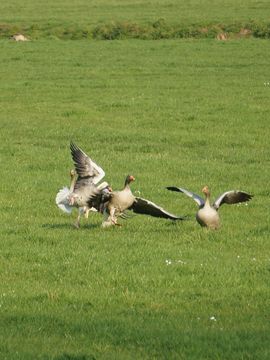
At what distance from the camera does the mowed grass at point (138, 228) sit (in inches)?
360

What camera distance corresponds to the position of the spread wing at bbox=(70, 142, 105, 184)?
14.2 m

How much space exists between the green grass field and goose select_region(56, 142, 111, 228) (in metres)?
0.41

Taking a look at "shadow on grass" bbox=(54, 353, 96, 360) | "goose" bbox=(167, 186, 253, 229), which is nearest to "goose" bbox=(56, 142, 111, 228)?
"goose" bbox=(167, 186, 253, 229)

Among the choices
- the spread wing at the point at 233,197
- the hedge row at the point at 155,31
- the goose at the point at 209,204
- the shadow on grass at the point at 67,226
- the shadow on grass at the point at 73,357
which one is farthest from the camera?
the hedge row at the point at 155,31

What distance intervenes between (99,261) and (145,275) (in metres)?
0.85

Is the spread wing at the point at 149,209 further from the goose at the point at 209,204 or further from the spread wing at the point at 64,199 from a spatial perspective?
the spread wing at the point at 64,199

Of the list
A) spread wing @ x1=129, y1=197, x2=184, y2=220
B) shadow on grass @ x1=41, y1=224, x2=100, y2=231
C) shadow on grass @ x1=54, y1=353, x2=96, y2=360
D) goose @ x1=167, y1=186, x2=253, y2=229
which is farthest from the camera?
shadow on grass @ x1=41, y1=224, x2=100, y2=231

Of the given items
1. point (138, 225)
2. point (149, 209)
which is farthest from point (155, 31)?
Result: point (149, 209)

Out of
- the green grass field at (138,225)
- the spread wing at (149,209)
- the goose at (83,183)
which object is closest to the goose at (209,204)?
the green grass field at (138,225)

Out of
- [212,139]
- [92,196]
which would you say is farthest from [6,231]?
[212,139]

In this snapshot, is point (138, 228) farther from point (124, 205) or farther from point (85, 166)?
point (85, 166)

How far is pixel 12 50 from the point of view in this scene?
44531 millimetres

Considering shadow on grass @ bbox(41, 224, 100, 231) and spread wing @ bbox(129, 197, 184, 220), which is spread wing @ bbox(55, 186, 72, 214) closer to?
shadow on grass @ bbox(41, 224, 100, 231)

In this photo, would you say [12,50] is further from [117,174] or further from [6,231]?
[6,231]
